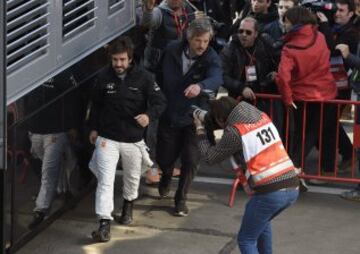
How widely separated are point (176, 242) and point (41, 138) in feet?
4.08

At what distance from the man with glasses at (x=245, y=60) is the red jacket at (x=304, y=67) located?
279 millimetres

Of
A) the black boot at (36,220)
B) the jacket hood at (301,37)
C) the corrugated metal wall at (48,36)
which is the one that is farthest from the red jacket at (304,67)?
the black boot at (36,220)

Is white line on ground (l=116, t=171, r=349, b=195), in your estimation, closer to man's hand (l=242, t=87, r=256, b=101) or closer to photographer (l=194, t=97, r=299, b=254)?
man's hand (l=242, t=87, r=256, b=101)

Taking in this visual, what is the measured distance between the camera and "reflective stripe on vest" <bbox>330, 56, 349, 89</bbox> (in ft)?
24.0

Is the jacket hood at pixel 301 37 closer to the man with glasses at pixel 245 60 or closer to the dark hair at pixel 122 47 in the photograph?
the man with glasses at pixel 245 60

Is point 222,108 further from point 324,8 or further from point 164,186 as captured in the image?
point 324,8

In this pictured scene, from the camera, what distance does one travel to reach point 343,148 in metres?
7.69

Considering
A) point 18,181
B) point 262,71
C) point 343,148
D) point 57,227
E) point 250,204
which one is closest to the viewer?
point 250,204

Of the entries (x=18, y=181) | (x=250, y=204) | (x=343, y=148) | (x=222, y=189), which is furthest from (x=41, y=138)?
(x=343, y=148)

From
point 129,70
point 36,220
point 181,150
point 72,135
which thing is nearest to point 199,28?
point 129,70

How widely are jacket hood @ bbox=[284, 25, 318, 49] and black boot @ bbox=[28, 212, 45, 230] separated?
2.45 m

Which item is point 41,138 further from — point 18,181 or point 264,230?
point 264,230

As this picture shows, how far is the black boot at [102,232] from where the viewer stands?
5902 millimetres

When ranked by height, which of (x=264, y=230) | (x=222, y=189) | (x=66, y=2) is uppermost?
(x=66, y=2)
